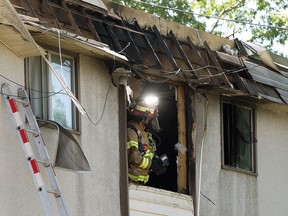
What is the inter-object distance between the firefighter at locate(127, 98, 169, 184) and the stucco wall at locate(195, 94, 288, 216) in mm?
1563

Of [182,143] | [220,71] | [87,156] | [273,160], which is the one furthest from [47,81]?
[273,160]

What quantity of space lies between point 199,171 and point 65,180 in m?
4.22

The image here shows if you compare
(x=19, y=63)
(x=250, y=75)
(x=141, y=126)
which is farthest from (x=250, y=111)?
(x=19, y=63)

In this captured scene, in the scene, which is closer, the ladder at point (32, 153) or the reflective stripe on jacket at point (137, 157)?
the ladder at point (32, 153)

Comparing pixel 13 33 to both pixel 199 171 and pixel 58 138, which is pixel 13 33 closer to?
pixel 58 138

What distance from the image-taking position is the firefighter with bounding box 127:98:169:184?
2052 cm

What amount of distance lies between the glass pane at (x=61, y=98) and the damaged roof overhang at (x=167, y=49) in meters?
0.52

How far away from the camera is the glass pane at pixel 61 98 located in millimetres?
18922

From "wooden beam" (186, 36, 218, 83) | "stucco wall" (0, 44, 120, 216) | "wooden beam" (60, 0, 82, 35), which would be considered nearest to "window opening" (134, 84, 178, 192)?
"wooden beam" (186, 36, 218, 83)

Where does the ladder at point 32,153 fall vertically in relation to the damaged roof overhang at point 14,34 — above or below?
below

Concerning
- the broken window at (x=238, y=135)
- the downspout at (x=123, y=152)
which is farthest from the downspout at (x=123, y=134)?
the broken window at (x=238, y=135)

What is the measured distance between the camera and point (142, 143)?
20828 millimetres

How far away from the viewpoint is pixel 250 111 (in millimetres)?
24203

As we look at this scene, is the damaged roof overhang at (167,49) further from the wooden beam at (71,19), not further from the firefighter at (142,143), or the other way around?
the firefighter at (142,143)
